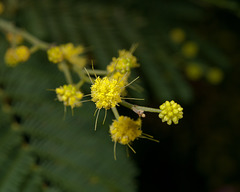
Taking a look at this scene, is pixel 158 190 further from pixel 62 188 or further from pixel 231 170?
pixel 62 188

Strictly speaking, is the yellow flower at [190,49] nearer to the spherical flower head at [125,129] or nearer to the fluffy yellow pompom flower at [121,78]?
the fluffy yellow pompom flower at [121,78]

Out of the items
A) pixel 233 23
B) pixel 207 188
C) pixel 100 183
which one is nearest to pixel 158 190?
pixel 207 188

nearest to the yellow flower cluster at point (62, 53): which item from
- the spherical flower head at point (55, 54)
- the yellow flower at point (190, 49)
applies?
the spherical flower head at point (55, 54)

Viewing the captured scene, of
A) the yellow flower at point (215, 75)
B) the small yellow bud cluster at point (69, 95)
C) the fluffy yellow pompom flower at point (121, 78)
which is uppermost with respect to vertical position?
the yellow flower at point (215, 75)

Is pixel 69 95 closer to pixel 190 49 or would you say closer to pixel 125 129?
pixel 125 129

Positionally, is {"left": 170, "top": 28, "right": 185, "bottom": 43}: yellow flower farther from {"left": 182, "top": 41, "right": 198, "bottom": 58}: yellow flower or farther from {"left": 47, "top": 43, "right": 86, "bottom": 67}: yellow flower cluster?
{"left": 47, "top": 43, "right": 86, "bottom": 67}: yellow flower cluster
